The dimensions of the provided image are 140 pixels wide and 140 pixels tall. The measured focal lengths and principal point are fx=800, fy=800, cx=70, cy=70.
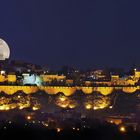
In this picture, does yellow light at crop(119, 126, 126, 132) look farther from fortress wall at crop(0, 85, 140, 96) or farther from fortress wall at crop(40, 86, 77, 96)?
fortress wall at crop(40, 86, 77, 96)

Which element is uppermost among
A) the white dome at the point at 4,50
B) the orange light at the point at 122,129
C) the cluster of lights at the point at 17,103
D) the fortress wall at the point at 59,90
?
the white dome at the point at 4,50

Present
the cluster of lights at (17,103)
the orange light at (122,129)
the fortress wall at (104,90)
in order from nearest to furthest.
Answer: the orange light at (122,129), the cluster of lights at (17,103), the fortress wall at (104,90)

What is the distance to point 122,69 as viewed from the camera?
93062 mm

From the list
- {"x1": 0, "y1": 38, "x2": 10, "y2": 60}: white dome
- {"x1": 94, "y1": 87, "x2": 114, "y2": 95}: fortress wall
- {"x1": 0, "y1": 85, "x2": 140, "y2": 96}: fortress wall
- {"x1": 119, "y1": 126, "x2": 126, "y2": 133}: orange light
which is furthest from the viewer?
{"x1": 0, "y1": 38, "x2": 10, "y2": 60}: white dome

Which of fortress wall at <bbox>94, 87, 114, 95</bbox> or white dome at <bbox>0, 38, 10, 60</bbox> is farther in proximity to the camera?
white dome at <bbox>0, 38, 10, 60</bbox>

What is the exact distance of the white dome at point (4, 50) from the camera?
75.6 meters

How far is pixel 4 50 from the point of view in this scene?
7644 cm

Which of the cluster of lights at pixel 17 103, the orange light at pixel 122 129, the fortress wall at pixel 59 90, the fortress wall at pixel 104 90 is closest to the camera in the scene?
the orange light at pixel 122 129

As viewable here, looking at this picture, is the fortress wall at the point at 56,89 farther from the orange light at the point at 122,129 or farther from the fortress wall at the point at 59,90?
the orange light at the point at 122,129

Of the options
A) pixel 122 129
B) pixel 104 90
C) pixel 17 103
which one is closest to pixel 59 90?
pixel 104 90

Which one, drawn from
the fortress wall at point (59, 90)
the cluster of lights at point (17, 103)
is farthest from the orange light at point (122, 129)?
the fortress wall at point (59, 90)

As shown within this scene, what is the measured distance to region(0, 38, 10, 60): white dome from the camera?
75625mm

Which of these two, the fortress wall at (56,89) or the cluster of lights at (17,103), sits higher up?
the fortress wall at (56,89)

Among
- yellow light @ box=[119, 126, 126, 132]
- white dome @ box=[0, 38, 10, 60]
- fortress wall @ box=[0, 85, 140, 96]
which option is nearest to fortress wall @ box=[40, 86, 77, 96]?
fortress wall @ box=[0, 85, 140, 96]
